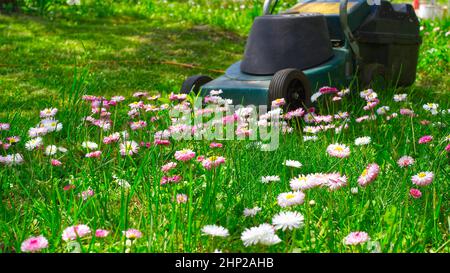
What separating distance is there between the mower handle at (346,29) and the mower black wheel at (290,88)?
23.2 inches

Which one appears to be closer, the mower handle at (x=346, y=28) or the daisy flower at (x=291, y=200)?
the daisy flower at (x=291, y=200)

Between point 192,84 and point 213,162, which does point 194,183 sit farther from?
point 192,84

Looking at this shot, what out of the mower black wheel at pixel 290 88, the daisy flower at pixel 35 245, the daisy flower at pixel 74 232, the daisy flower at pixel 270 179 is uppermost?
the daisy flower at pixel 35 245

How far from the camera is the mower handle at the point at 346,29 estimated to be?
155 inches

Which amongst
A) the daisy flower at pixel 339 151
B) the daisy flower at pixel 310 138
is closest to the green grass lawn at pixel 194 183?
the daisy flower at pixel 310 138

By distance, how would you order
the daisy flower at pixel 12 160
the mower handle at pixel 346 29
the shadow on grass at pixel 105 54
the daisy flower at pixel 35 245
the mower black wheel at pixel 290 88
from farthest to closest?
the shadow on grass at pixel 105 54 → the mower handle at pixel 346 29 → the mower black wheel at pixel 290 88 → the daisy flower at pixel 12 160 → the daisy flower at pixel 35 245

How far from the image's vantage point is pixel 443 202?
208 centimetres

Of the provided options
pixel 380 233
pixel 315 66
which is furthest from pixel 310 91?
pixel 380 233

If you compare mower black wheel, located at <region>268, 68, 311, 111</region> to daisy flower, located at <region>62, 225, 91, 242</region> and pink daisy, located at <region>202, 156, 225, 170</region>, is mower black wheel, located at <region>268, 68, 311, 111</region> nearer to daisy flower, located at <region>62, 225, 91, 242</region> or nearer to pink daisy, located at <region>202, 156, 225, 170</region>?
pink daisy, located at <region>202, 156, 225, 170</region>

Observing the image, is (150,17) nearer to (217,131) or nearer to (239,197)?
(217,131)

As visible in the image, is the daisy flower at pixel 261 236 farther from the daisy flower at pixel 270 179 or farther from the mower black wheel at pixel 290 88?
the mower black wheel at pixel 290 88
